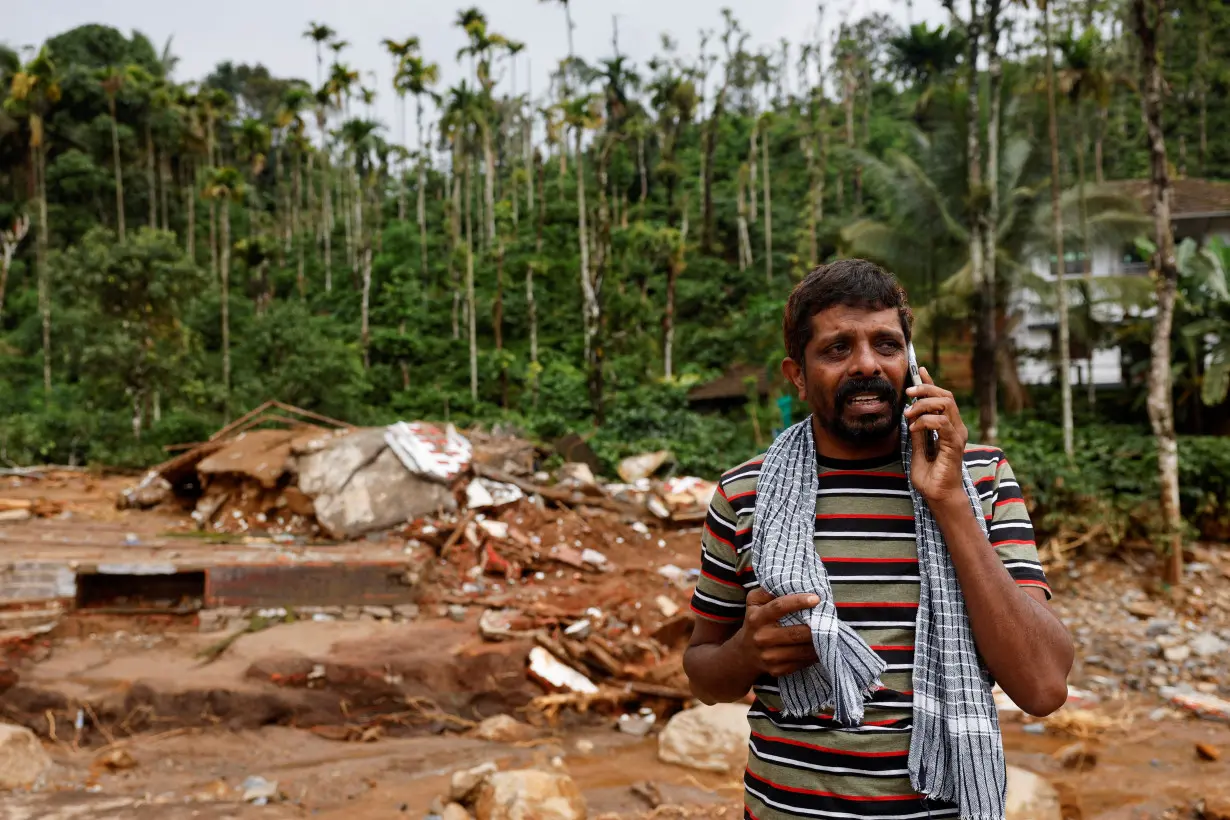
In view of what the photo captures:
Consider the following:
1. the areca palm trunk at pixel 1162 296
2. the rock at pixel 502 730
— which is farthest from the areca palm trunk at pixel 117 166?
the areca palm trunk at pixel 1162 296

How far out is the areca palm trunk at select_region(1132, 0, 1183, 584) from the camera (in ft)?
31.9

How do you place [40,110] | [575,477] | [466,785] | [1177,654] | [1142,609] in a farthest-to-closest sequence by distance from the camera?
1. [40,110]
2. [575,477]
3. [1142,609]
4. [1177,654]
5. [466,785]

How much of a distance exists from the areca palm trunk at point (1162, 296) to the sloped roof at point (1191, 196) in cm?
906

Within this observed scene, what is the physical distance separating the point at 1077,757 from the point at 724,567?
241 inches

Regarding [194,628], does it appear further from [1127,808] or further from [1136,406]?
[1136,406]

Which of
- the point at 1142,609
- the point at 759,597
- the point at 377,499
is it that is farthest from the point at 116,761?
the point at 1142,609

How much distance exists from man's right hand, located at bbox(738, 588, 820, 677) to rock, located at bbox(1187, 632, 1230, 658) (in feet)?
31.1

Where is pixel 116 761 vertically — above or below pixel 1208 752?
above

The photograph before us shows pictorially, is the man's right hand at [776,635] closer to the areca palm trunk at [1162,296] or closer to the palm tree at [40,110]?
the areca palm trunk at [1162,296]

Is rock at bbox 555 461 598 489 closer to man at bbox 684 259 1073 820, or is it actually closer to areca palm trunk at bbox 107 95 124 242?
man at bbox 684 259 1073 820

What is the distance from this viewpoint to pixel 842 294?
1483mm

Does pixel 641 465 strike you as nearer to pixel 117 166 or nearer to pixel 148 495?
pixel 148 495

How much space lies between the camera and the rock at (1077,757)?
614 cm

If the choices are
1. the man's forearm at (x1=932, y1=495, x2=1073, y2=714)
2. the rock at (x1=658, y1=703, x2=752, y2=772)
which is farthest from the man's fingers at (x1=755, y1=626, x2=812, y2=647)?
the rock at (x1=658, y1=703, x2=752, y2=772)
